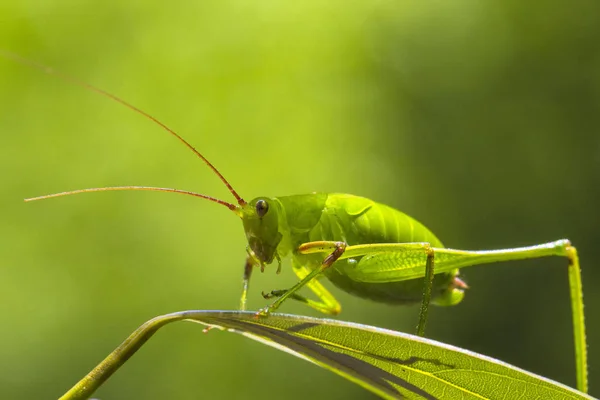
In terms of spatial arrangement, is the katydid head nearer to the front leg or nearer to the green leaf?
the front leg

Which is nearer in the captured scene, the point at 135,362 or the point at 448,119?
the point at 135,362

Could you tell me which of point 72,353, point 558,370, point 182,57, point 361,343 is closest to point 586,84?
point 558,370

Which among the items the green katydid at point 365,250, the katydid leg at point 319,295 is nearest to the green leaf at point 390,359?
the green katydid at point 365,250

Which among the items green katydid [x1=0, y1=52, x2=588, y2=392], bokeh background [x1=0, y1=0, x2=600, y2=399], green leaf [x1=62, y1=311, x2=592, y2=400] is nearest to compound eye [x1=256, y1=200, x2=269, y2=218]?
green katydid [x1=0, y1=52, x2=588, y2=392]

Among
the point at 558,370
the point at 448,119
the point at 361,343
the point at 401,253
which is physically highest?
the point at 448,119

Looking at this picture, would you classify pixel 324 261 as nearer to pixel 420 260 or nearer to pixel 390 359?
pixel 420 260

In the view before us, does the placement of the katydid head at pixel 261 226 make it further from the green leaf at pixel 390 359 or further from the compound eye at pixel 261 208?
the green leaf at pixel 390 359

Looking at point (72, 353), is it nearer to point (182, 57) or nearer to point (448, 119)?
point (182, 57)

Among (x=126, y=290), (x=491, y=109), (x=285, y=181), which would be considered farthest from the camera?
(x=491, y=109)
